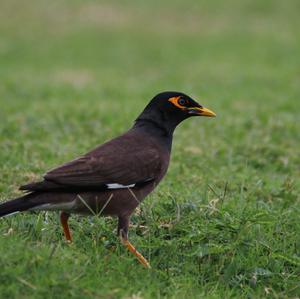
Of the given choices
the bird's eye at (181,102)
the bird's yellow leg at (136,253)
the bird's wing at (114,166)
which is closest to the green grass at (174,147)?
the bird's yellow leg at (136,253)

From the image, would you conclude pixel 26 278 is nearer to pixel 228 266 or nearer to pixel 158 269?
pixel 158 269

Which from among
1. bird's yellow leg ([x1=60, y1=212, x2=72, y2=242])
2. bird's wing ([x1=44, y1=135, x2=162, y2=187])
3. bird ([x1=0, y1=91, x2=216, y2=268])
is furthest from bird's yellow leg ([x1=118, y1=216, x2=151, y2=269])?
bird's yellow leg ([x1=60, y1=212, x2=72, y2=242])

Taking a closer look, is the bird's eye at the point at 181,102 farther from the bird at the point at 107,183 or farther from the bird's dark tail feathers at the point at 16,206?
the bird's dark tail feathers at the point at 16,206

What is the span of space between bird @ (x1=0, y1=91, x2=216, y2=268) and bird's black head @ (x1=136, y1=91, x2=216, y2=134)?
0.16 meters

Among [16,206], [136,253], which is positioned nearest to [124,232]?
[136,253]

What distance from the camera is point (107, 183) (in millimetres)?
6219

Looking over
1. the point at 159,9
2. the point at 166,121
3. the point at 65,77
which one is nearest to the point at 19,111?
the point at 65,77

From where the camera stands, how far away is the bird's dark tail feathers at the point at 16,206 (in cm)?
579

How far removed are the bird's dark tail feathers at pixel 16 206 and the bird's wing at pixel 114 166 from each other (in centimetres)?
23

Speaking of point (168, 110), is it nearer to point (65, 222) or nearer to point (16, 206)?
point (65, 222)

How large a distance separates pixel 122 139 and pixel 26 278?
5.72ft

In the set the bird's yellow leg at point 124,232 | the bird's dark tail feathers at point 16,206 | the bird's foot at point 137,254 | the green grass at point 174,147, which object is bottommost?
the green grass at point 174,147

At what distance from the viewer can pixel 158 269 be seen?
6.03 meters

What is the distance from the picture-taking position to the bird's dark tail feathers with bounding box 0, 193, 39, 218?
19.0 feet
